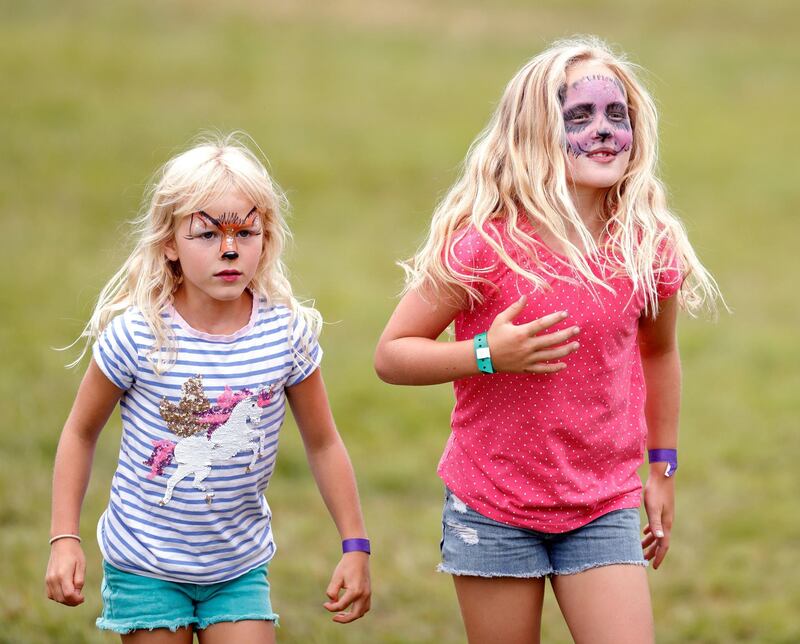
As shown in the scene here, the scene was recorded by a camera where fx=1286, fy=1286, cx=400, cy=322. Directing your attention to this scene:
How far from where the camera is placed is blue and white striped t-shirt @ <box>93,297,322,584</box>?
12.1 ft

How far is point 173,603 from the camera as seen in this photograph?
3734 millimetres

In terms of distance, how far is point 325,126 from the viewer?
62.6 ft

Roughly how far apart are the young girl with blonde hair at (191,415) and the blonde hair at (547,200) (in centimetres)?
50

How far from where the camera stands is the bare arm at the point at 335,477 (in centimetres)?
384

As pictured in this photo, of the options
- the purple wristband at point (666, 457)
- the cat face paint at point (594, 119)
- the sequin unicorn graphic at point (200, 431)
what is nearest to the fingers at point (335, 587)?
the sequin unicorn graphic at point (200, 431)

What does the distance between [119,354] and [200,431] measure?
32 cm

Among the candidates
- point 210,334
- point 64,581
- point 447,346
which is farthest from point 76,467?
point 447,346

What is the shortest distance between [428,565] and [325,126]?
12942 millimetres

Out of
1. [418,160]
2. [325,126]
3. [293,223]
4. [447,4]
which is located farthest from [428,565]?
[447,4]

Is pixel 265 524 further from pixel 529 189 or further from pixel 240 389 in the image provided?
pixel 529 189

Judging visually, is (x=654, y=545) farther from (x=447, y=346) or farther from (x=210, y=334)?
(x=210, y=334)

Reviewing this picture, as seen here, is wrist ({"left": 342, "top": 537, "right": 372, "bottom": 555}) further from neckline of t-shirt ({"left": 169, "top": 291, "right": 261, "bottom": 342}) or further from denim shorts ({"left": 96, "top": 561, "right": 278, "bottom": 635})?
neckline of t-shirt ({"left": 169, "top": 291, "right": 261, "bottom": 342})

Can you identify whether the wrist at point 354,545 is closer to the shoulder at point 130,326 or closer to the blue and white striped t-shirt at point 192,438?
the blue and white striped t-shirt at point 192,438

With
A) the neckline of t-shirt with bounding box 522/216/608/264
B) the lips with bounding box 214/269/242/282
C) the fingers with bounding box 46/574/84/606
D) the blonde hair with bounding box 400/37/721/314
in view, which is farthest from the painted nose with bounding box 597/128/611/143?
the fingers with bounding box 46/574/84/606
